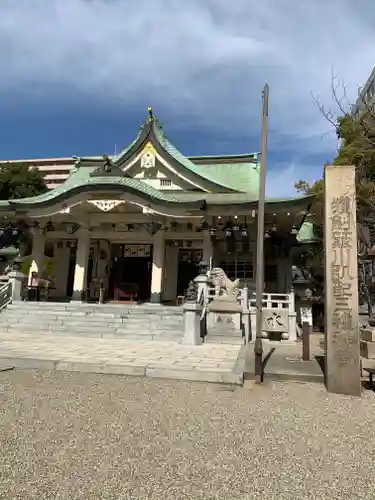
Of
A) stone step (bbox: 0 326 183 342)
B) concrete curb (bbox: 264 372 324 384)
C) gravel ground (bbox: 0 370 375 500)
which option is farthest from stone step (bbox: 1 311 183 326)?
gravel ground (bbox: 0 370 375 500)

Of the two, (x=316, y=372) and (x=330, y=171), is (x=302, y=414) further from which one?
(x=330, y=171)

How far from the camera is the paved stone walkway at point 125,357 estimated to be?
6.98 metres

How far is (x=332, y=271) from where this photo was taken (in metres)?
6.52

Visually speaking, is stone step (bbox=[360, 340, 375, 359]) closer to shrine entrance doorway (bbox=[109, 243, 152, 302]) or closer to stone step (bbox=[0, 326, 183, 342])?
stone step (bbox=[0, 326, 183, 342])

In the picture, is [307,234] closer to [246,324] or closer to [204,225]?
[204,225]

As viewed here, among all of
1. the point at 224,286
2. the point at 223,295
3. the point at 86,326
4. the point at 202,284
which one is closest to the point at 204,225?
the point at 202,284

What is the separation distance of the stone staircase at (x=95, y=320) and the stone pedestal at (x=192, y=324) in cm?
79

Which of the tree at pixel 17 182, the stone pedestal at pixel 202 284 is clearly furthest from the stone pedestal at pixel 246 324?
the tree at pixel 17 182

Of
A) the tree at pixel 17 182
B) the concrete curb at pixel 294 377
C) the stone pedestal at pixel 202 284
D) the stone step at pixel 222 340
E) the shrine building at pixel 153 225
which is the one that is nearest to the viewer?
the concrete curb at pixel 294 377

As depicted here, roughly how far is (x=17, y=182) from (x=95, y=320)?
19390mm

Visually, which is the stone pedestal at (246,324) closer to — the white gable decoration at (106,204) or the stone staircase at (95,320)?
the stone staircase at (95,320)

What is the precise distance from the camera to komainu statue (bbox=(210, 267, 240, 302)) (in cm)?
1257

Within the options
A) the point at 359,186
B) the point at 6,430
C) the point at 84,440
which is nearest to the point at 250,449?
the point at 84,440

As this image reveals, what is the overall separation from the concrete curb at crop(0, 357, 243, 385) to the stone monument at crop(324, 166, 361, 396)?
5.65 ft
